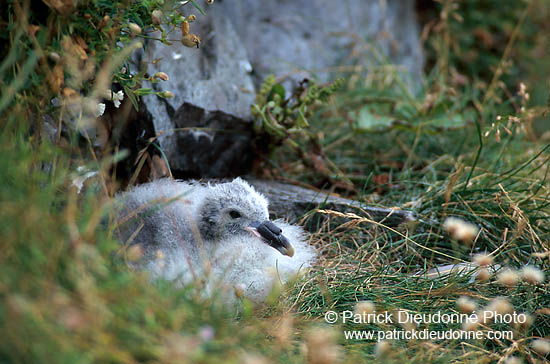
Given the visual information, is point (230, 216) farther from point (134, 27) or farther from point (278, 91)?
point (278, 91)

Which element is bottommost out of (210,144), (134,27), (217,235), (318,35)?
(217,235)

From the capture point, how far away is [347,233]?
300cm

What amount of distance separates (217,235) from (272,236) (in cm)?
28

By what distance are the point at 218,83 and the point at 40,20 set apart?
1453 millimetres

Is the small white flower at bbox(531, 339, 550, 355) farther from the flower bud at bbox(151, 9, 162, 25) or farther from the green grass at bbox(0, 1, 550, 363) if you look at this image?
the flower bud at bbox(151, 9, 162, 25)

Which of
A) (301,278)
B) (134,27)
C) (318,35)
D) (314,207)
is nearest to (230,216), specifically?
(301,278)

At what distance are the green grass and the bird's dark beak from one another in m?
0.18

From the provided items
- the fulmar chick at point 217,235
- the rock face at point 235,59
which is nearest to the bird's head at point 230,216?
the fulmar chick at point 217,235

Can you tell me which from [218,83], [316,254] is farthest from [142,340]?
[218,83]

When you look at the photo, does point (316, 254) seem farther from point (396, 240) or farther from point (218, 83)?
point (218, 83)

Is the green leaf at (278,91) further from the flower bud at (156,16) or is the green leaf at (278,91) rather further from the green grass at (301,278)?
the flower bud at (156,16)

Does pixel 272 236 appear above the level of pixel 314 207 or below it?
above

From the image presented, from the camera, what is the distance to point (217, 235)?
8.08 feet

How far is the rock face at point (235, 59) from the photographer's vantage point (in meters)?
3.13
